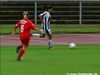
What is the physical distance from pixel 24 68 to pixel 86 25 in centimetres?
2313

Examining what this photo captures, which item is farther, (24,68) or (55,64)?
(55,64)

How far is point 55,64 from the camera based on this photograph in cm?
1892

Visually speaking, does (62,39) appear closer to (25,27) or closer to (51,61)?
(25,27)

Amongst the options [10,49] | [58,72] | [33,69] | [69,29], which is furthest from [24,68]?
[69,29]

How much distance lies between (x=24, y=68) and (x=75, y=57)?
13.3 feet

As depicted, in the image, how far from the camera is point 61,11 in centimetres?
4225

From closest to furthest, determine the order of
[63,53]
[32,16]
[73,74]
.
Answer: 1. [73,74]
2. [63,53]
3. [32,16]

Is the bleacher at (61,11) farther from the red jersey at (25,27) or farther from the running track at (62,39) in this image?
the red jersey at (25,27)

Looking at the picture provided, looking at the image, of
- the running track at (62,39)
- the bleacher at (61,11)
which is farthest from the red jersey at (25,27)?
the bleacher at (61,11)

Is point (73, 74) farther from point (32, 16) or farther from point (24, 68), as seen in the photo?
point (32, 16)

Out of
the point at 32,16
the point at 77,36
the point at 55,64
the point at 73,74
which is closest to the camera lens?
the point at 73,74

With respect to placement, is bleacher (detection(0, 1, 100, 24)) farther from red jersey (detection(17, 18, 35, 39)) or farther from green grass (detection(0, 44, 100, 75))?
red jersey (detection(17, 18, 35, 39))

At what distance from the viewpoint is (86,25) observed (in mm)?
40531

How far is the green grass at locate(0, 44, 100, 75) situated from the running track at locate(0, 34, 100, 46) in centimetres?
338
